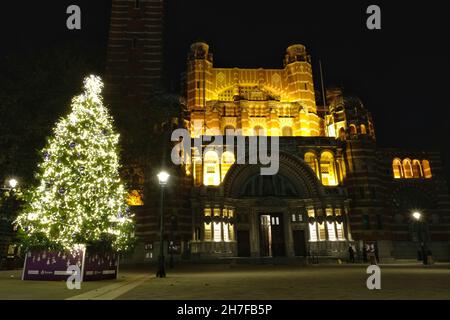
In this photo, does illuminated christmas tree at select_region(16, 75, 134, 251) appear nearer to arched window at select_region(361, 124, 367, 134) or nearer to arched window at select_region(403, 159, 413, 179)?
arched window at select_region(361, 124, 367, 134)

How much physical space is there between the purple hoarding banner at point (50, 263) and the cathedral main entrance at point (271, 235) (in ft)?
79.1

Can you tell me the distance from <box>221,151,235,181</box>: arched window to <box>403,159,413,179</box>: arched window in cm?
2145

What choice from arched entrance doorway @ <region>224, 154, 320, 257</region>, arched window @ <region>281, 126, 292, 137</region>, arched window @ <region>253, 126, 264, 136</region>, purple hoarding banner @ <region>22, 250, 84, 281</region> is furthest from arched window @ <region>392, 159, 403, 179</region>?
purple hoarding banner @ <region>22, 250, 84, 281</region>

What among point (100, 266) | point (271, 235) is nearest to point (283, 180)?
A: point (271, 235)

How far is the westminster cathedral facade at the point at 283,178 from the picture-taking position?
33.4 meters

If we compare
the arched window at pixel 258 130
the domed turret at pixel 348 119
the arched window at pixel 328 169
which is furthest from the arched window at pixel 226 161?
the domed turret at pixel 348 119

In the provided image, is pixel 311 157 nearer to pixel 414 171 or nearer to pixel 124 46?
pixel 414 171

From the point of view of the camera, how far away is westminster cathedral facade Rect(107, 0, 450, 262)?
33406 mm

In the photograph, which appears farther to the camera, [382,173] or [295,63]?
[295,63]

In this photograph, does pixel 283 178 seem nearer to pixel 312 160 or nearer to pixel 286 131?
pixel 312 160

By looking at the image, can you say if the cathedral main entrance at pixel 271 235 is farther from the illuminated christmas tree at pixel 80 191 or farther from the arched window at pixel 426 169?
the illuminated christmas tree at pixel 80 191

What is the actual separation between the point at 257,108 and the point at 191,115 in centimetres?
844
